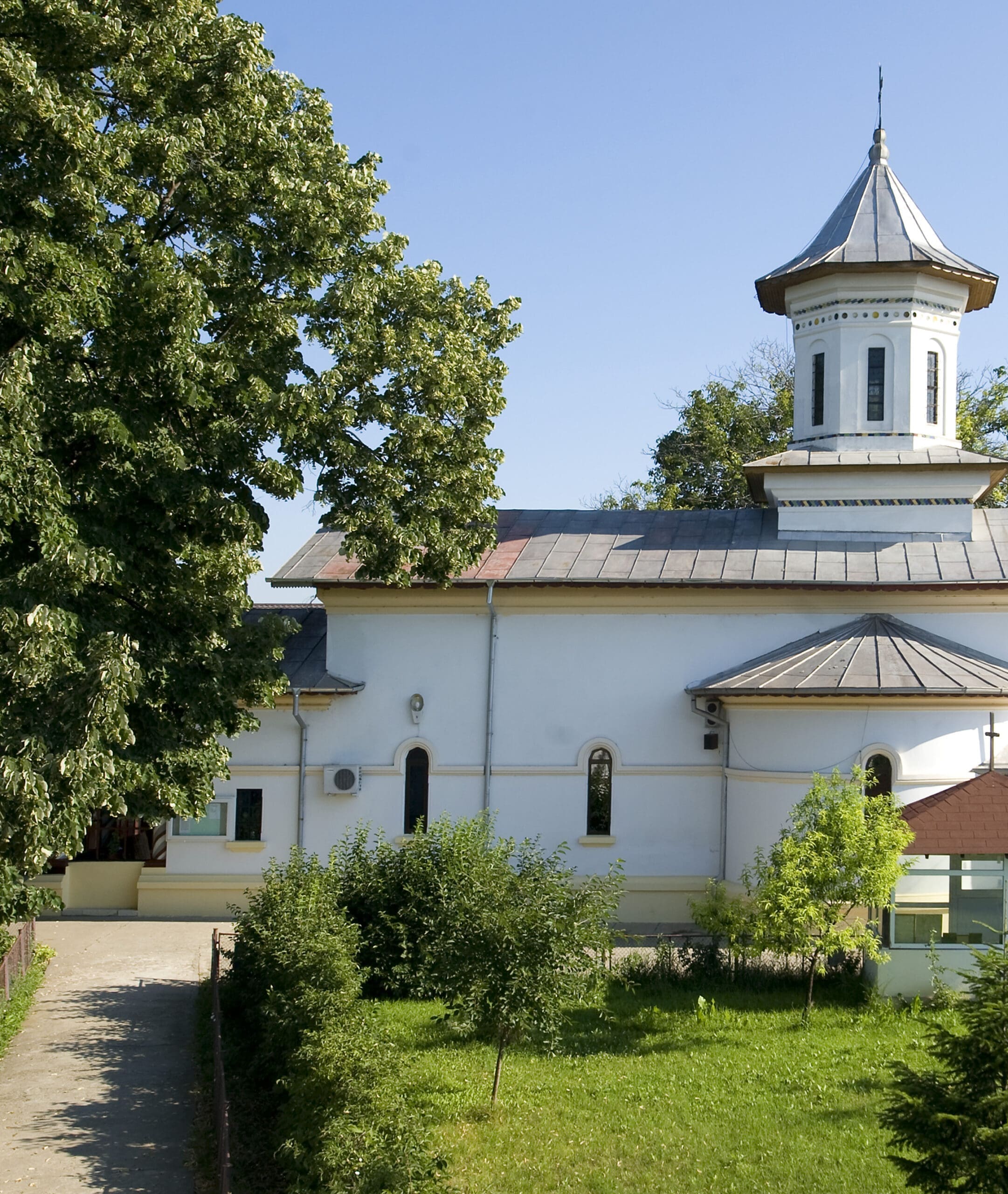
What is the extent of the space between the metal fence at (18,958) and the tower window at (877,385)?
1501cm

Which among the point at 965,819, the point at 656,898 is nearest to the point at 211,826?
the point at 656,898

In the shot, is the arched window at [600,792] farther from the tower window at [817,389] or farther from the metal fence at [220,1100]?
the tower window at [817,389]

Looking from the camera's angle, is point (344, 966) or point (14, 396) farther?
point (344, 966)

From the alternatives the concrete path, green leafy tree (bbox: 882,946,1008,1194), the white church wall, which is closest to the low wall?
the white church wall

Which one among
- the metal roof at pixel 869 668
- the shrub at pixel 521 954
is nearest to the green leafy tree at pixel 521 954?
the shrub at pixel 521 954

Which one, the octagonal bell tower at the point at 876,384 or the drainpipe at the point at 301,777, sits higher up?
the octagonal bell tower at the point at 876,384

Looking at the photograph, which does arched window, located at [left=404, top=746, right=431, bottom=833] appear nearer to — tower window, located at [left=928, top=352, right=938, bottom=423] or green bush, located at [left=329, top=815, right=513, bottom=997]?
green bush, located at [left=329, top=815, right=513, bottom=997]

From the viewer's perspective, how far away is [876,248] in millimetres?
21344

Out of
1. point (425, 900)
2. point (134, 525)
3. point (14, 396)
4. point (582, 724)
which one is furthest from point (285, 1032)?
point (582, 724)

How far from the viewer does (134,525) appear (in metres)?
12.8

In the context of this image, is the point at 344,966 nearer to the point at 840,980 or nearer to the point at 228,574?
the point at 228,574

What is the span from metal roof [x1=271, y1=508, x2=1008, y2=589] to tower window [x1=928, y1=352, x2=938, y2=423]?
186 cm

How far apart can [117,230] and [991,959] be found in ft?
32.7

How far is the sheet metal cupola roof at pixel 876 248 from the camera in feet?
69.1
